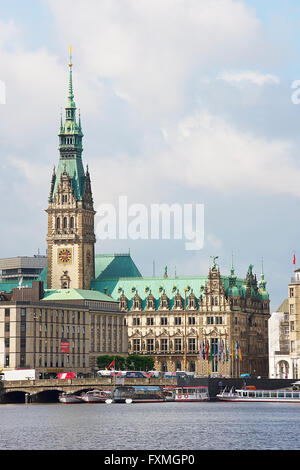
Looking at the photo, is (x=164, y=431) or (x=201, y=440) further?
(x=164, y=431)

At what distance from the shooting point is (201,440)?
162000 millimetres

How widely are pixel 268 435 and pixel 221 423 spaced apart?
21272 mm

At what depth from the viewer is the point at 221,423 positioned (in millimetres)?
189375
